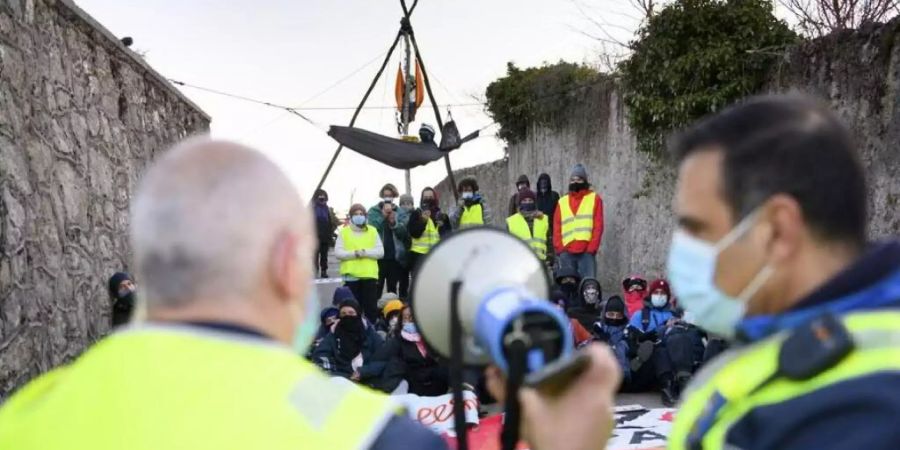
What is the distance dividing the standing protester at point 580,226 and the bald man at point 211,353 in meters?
7.80

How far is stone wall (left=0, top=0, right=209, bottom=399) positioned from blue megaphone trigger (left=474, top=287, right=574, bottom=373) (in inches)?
142

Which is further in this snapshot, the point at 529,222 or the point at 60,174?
the point at 529,222

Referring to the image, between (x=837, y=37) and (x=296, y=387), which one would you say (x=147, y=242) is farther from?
(x=837, y=37)

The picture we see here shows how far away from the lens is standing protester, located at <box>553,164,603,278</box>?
8.82 metres

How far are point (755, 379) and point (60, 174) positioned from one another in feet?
16.1

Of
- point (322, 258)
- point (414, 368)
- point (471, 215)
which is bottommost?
point (414, 368)

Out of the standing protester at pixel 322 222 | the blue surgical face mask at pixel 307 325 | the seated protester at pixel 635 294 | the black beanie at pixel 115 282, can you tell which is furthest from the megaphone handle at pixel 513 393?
Result: the standing protester at pixel 322 222

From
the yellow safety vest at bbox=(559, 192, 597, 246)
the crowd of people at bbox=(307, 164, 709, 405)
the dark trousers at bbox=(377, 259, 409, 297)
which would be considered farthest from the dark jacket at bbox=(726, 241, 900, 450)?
the dark trousers at bbox=(377, 259, 409, 297)

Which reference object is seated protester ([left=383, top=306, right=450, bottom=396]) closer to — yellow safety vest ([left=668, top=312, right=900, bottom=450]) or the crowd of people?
the crowd of people

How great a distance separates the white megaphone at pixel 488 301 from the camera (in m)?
1.34

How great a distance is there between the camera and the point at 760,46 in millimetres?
9094

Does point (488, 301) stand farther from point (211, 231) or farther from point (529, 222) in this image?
point (529, 222)

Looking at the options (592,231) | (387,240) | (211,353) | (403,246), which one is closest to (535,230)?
(592,231)

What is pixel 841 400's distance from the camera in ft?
3.54
